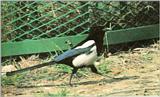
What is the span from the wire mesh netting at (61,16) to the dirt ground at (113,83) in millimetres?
298

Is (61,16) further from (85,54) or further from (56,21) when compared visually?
(85,54)

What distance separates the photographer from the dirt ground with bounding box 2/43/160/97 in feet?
11.5

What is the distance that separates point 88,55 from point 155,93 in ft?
1.53

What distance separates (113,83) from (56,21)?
3.36ft

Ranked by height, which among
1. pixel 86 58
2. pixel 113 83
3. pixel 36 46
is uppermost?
pixel 36 46

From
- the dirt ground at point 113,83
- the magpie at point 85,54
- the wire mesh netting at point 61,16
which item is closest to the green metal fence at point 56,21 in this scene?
the wire mesh netting at point 61,16

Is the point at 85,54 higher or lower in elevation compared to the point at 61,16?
lower

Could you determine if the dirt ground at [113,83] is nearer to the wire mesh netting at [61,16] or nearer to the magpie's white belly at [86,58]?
the magpie's white belly at [86,58]

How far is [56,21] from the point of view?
14.9 ft

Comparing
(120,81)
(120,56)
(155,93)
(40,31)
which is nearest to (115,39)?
(120,56)

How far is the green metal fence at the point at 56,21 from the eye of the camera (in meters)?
4.39

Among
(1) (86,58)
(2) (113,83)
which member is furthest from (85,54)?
(2) (113,83)

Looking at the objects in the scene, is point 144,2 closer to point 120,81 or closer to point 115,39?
point 115,39


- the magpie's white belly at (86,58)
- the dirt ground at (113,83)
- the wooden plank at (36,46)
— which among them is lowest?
the dirt ground at (113,83)
